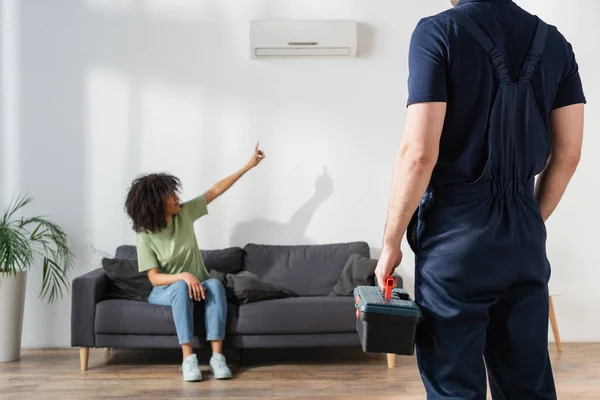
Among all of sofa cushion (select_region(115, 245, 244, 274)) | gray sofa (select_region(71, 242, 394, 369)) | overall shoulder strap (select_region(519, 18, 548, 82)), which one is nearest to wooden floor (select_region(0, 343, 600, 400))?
gray sofa (select_region(71, 242, 394, 369))

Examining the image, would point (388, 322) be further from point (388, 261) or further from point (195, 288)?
point (195, 288)

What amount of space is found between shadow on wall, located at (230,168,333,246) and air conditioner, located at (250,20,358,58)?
2.77 ft

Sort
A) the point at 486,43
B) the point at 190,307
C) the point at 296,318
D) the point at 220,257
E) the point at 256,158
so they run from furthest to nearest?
the point at 220,257
the point at 256,158
the point at 296,318
the point at 190,307
the point at 486,43

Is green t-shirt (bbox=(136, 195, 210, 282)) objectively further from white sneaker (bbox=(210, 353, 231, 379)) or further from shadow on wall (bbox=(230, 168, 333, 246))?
shadow on wall (bbox=(230, 168, 333, 246))

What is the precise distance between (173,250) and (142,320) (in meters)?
0.42

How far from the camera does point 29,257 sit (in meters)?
4.89

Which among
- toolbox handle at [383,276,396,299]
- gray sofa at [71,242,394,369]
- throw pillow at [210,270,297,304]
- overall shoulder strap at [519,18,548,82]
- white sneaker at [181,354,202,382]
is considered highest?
overall shoulder strap at [519,18,548,82]

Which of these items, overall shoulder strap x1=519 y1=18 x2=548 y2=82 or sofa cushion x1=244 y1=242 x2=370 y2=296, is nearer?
overall shoulder strap x1=519 y1=18 x2=548 y2=82

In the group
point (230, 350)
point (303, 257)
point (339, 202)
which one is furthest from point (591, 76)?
point (230, 350)

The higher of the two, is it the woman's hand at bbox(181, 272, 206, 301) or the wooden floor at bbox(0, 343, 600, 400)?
the woman's hand at bbox(181, 272, 206, 301)

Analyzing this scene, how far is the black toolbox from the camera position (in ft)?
5.37

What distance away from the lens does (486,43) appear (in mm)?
1613

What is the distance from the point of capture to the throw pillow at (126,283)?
4379 mm

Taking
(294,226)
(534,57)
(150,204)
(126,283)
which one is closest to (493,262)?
(534,57)
